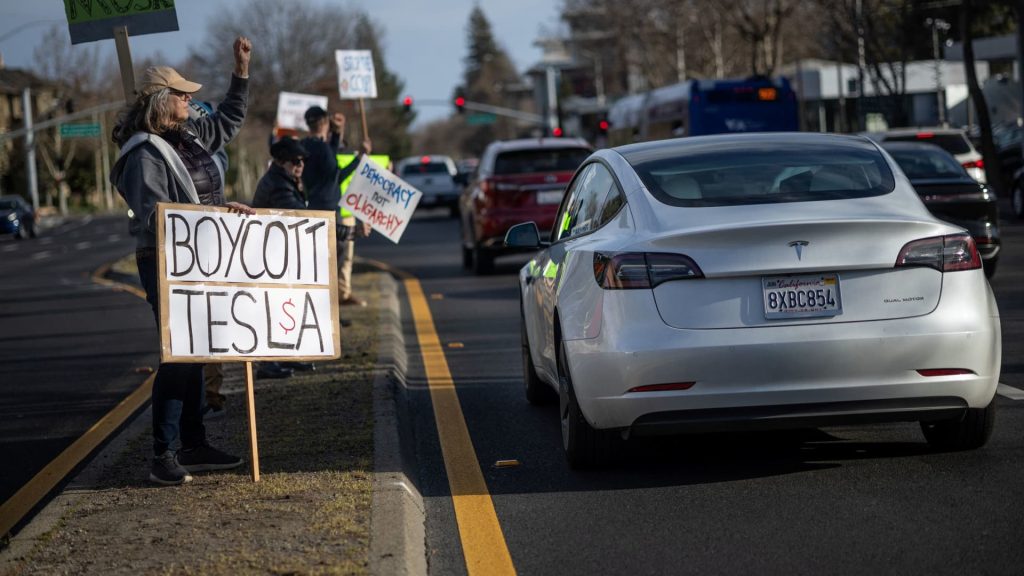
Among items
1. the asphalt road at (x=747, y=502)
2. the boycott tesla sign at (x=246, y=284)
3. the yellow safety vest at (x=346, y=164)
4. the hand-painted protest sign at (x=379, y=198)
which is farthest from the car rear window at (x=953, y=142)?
the boycott tesla sign at (x=246, y=284)

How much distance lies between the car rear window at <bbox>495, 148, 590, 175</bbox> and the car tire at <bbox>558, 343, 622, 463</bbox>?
40.0 ft

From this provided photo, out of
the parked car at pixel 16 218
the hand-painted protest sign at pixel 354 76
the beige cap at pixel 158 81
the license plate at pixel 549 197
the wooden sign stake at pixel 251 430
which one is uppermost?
the beige cap at pixel 158 81

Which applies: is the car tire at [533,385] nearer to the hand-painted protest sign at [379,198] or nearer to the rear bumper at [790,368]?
the rear bumper at [790,368]

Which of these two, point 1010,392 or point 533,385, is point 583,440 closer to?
point 533,385

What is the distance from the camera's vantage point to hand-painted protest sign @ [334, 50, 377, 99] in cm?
1739

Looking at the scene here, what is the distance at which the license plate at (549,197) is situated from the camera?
18438 mm

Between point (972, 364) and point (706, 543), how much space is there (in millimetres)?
1532

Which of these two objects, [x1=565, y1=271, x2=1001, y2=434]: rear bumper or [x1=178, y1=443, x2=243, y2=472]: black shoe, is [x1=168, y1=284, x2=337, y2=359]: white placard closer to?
[x1=178, y1=443, x2=243, y2=472]: black shoe

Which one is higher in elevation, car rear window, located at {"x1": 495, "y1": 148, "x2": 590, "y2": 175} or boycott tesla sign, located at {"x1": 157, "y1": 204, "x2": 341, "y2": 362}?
boycott tesla sign, located at {"x1": 157, "y1": 204, "x2": 341, "y2": 362}

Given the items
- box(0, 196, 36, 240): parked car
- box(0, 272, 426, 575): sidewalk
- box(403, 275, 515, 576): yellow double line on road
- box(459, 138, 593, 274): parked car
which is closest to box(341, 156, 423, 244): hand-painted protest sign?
box(403, 275, 515, 576): yellow double line on road

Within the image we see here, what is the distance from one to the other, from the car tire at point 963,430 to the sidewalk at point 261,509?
2391 mm

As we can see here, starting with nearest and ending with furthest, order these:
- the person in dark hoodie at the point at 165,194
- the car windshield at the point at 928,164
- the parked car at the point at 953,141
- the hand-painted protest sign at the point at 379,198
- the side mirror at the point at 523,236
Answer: the person in dark hoodie at the point at 165,194, the side mirror at the point at 523,236, the hand-painted protest sign at the point at 379,198, the car windshield at the point at 928,164, the parked car at the point at 953,141

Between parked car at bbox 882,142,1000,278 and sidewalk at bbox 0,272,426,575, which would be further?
parked car at bbox 882,142,1000,278

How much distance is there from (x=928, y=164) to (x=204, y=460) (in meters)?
10.6
